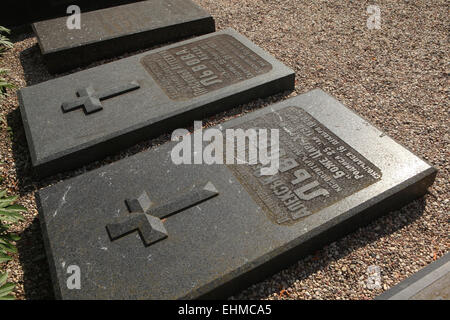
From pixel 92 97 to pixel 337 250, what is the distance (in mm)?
3340

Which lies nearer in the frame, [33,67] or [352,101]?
[352,101]

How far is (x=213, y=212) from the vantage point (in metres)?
3.22

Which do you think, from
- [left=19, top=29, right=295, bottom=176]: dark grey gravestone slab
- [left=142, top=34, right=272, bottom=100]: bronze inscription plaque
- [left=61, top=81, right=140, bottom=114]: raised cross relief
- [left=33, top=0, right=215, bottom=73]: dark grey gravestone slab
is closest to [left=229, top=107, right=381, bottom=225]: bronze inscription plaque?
[left=19, top=29, right=295, bottom=176]: dark grey gravestone slab

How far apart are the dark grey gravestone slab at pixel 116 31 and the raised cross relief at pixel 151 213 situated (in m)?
3.34

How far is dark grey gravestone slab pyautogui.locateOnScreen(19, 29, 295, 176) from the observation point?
160 inches

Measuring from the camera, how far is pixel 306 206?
3211 mm

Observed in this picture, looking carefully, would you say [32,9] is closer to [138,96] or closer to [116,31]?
[116,31]

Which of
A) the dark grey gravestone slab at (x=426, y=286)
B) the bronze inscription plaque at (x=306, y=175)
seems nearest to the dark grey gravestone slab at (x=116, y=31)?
the bronze inscription plaque at (x=306, y=175)

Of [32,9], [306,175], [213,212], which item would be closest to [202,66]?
[306,175]

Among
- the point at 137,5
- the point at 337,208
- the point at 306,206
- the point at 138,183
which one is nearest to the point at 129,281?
the point at 138,183

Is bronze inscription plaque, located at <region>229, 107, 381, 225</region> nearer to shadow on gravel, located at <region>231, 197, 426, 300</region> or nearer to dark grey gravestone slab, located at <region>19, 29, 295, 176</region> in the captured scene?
shadow on gravel, located at <region>231, 197, 426, 300</region>

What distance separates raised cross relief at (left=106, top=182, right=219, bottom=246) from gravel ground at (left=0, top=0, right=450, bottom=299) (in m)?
0.78

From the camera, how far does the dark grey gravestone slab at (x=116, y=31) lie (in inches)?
221

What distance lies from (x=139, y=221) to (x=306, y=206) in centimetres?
145
